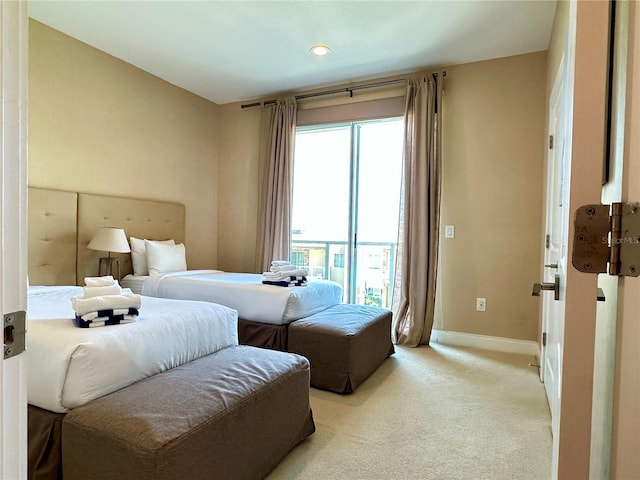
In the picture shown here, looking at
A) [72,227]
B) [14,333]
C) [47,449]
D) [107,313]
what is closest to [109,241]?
[72,227]

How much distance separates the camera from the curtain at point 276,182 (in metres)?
4.23

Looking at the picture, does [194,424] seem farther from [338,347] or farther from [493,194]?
[493,194]

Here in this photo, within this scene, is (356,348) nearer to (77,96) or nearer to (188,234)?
(188,234)

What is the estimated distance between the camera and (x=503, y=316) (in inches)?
135

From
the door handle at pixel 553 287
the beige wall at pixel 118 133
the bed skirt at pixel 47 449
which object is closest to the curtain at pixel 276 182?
the beige wall at pixel 118 133

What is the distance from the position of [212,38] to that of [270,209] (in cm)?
180

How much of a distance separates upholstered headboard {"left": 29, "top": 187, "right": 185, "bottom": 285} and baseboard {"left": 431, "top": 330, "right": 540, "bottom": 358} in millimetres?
3143

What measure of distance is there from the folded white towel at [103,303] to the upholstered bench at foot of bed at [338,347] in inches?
47.4

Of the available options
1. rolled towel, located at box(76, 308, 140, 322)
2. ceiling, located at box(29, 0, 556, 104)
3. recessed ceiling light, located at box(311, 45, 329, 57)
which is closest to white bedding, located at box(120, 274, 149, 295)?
rolled towel, located at box(76, 308, 140, 322)

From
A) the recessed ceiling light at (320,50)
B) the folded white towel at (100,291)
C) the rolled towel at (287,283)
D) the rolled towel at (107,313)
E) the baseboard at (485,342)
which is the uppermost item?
the recessed ceiling light at (320,50)

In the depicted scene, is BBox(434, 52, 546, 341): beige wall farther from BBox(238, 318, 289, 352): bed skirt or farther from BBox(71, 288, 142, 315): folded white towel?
BBox(71, 288, 142, 315): folded white towel

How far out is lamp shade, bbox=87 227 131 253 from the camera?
3.11m

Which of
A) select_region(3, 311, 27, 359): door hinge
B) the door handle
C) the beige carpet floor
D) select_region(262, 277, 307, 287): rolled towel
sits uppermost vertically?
the door handle

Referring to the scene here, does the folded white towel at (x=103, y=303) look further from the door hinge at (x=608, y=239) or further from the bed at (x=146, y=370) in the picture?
the door hinge at (x=608, y=239)
